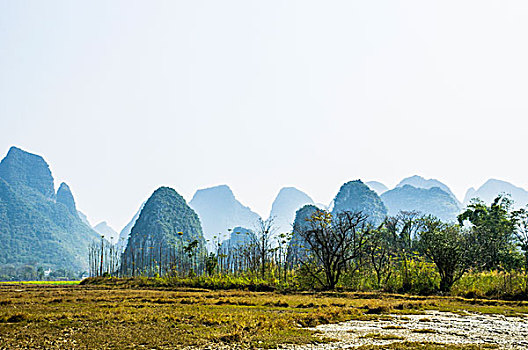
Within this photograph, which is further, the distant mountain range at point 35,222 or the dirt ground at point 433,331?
the distant mountain range at point 35,222

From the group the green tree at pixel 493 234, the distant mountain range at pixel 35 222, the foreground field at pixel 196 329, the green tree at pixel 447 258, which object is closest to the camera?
the foreground field at pixel 196 329

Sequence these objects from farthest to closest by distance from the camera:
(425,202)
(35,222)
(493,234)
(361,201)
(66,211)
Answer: (66,211), (35,222), (425,202), (361,201), (493,234)

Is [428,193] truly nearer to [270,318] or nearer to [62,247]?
[62,247]

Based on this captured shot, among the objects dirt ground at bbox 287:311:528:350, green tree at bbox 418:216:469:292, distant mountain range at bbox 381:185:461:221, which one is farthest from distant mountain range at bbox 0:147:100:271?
dirt ground at bbox 287:311:528:350

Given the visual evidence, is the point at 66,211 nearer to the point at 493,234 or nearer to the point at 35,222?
the point at 35,222

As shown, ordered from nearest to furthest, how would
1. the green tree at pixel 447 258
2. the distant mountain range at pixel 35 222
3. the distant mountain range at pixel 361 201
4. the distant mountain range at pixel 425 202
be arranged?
1. the green tree at pixel 447 258
2. the distant mountain range at pixel 361 201
3. the distant mountain range at pixel 35 222
4. the distant mountain range at pixel 425 202

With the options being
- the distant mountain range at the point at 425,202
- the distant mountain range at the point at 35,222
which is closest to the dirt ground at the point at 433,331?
the distant mountain range at the point at 35,222

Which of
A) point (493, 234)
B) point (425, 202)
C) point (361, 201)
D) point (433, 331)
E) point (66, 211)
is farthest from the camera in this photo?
point (66, 211)

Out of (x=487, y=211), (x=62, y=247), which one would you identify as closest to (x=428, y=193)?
(x=487, y=211)

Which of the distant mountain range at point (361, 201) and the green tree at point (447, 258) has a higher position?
the distant mountain range at point (361, 201)

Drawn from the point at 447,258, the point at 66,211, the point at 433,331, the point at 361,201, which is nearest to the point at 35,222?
the point at 66,211

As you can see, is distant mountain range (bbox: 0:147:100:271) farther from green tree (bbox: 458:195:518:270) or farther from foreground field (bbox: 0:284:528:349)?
foreground field (bbox: 0:284:528:349)

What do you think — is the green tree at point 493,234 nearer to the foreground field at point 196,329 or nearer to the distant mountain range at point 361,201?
the foreground field at point 196,329

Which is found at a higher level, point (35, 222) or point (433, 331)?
point (35, 222)
